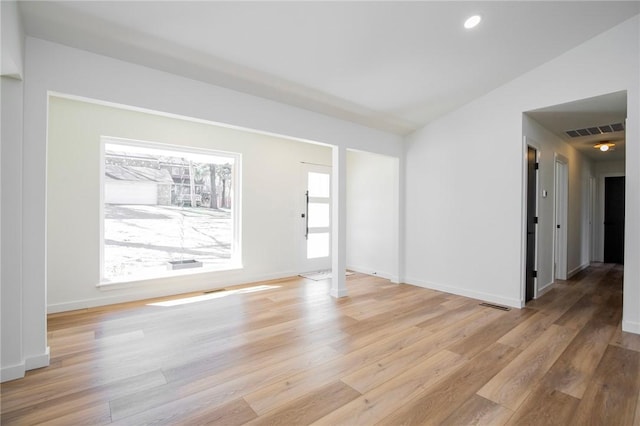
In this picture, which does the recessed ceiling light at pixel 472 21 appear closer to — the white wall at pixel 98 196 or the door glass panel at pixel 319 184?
the white wall at pixel 98 196

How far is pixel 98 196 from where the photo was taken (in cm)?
372

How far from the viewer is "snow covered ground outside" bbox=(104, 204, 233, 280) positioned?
3961 millimetres

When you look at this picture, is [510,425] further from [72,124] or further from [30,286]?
[72,124]

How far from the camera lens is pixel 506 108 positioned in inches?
156

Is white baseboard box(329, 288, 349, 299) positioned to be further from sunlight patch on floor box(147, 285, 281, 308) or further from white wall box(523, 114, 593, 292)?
white wall box(523, 114, 593, 292)

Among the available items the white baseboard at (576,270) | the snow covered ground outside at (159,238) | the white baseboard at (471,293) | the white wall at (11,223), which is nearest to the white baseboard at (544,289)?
the white baseboard at (471,293)

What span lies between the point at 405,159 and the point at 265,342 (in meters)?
3.83

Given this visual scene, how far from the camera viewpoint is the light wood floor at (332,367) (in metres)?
1.79

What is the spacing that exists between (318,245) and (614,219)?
7221 mm

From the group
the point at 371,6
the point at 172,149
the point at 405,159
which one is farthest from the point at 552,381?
the point at 172,149

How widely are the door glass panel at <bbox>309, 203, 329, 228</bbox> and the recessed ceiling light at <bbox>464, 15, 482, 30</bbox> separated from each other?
3815 millimetres

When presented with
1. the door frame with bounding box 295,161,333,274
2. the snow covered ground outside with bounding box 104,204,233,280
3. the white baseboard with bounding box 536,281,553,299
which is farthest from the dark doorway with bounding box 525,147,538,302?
the snow covered ground outside with bounding box 104,204,233,280

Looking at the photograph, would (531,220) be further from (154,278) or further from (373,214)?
(154,278)

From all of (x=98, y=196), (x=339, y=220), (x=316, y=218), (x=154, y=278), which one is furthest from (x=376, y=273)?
(x=98, y=196)
